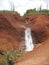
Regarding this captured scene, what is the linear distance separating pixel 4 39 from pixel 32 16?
11523 mm

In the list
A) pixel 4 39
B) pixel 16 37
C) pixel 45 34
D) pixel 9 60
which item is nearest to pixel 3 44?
pixel 4 39

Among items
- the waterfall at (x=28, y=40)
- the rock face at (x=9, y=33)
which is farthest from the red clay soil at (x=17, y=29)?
the waterfall at (x=28, y=40)

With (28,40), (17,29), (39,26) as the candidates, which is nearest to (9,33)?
(17,29)

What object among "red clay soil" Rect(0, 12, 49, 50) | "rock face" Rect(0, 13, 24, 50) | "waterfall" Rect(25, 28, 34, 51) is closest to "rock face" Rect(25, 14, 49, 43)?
"red clay soil" Rect(0, 12, 49, 50)

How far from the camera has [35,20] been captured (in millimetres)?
43094

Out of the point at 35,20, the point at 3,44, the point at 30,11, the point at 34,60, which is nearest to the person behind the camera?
the point at 34,60

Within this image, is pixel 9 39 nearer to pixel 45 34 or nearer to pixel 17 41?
pixel 17 41

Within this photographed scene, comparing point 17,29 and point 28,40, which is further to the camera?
point 17,29

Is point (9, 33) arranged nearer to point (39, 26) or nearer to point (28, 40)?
point (28, 40)

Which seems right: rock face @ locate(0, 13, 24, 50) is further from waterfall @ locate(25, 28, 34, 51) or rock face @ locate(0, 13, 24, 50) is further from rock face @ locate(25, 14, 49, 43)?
rock face @ locate(25, 14, 49, 43)

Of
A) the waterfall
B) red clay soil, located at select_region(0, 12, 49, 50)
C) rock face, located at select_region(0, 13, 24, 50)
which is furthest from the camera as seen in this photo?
the waterfall

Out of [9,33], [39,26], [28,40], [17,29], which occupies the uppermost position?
[17,29]

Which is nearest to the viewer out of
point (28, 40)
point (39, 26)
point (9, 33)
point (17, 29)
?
point (9, 33)

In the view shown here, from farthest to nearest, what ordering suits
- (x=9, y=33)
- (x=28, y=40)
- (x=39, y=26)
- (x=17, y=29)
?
(x=39, y=26)
(x=17, y=29)
(x=28, y=40)
(x=9, y=33)
